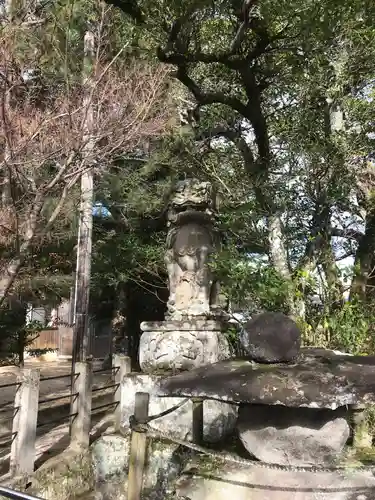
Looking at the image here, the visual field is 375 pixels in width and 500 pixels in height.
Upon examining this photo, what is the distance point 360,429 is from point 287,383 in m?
2.00

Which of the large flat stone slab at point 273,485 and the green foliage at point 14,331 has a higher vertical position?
the green foliage at point 14,331

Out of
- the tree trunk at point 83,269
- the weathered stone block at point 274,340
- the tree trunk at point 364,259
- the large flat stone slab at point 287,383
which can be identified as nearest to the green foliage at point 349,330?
the tree trunk at point 364,259

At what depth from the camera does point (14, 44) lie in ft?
24.5

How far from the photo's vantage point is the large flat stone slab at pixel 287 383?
10.6 feet

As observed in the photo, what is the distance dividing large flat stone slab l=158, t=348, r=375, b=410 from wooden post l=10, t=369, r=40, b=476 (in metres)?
2.34

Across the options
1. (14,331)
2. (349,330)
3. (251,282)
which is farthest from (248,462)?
(14,331)

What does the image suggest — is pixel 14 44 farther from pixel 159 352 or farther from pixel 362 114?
pixel 362 114

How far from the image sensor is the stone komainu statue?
6.12 metres

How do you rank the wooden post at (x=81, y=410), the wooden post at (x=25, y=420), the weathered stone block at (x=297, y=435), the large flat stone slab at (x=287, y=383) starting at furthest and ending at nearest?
the wooden post at (x=81, y=410)
the wooden post at (x=25, y=420)
the weathered stone block at (x=297, y=435)
the large flat stone slab at (x=287, y=383)

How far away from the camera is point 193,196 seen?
6270 millimetres

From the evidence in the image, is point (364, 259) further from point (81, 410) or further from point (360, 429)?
point (81, 410)

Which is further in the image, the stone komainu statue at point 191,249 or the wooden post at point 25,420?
the stone komainu statue at point 191,249

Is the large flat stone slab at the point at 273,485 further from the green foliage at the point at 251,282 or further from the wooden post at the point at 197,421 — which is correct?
the green foliage at the point at 251,282

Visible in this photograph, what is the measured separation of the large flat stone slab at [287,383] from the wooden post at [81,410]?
3.49 meters
